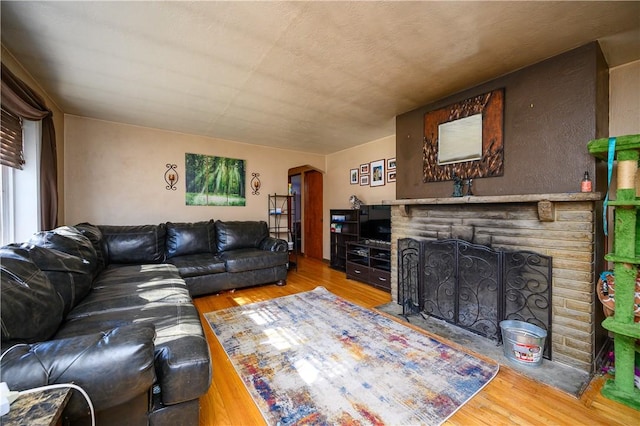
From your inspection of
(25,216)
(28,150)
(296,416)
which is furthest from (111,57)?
(296,416)

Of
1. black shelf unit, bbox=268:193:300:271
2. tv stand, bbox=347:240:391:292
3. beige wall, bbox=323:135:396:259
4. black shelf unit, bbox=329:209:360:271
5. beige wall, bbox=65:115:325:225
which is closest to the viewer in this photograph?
beige wall, bbox=65:115:325:225

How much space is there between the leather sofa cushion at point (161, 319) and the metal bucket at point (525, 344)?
214cm

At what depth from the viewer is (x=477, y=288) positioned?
7.62ft

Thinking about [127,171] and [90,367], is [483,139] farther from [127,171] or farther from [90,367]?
[127,171]

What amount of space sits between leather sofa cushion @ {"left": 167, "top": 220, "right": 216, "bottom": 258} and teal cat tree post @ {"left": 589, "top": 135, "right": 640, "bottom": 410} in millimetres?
4159

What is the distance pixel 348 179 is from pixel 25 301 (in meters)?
4.40

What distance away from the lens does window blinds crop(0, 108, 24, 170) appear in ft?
6.37

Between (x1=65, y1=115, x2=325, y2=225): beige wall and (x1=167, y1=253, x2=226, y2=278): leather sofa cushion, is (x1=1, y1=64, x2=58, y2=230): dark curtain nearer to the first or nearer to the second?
(x1=65, y1=115, x2=325, y2=225): beige wall

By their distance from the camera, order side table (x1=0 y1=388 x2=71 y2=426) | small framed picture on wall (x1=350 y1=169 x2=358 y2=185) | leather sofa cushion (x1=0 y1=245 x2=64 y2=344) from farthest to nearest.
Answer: small framed picture on wall (x1=350 y1=169 x2=358 y2=185) < leather sofa cushion (x1=0 y1=245 x2=64 y2=344) < side table (x1=0 y1=388 x2=71 y2=426)

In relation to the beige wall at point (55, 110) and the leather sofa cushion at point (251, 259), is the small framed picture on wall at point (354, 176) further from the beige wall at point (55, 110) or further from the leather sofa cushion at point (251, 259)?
the beige wall at point (55, 110)

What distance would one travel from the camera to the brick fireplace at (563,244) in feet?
5.77

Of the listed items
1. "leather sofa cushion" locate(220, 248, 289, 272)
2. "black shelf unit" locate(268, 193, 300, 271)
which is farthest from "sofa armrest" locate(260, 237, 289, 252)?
"black shelf unit" locate(268, 193, 300, 271)

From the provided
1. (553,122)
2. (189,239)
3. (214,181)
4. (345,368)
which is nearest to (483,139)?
(553,122)

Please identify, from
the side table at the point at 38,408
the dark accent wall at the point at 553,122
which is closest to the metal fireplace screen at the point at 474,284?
the dark accent wall at the point at 553,122
